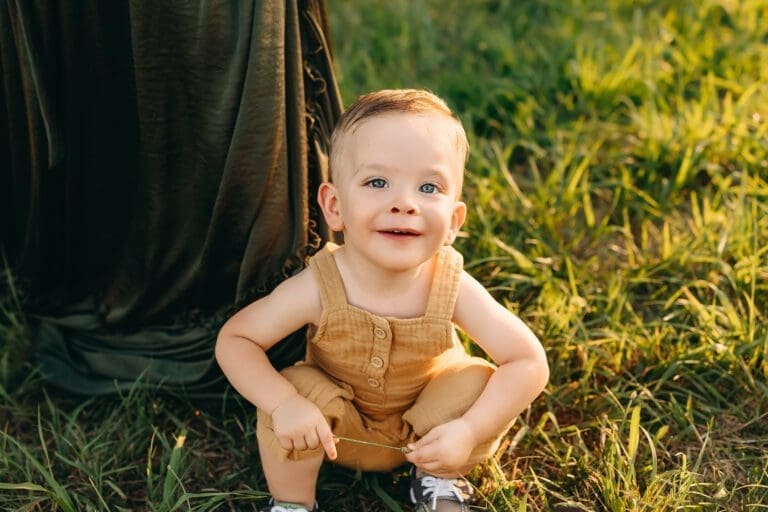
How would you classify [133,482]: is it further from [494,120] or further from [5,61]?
[494,120]

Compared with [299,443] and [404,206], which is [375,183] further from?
[299,443]

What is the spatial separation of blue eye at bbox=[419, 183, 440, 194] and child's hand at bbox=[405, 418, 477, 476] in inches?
19.8

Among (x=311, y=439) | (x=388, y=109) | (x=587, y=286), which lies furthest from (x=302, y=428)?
(x=587, y=286)

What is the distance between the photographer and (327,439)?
203 centimetres

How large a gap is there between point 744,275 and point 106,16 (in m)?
1.87

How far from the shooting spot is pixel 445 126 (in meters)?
2.02

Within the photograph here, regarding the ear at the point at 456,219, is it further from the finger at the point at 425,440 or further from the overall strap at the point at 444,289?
the finger at the point at 425,440

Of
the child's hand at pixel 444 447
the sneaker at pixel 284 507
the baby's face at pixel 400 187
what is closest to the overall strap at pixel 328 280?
the baby's face at pixel 400 187

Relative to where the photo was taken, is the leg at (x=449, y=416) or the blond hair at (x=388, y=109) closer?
the blond hair at (x=388, y=109)

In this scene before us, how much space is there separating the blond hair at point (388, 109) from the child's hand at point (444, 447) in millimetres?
583

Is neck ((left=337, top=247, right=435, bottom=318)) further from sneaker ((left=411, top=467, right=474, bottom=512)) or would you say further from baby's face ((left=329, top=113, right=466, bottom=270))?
sneaker ((left=411, top=467, right=474, bottom=512))

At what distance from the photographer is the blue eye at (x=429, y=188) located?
1998 millimetres

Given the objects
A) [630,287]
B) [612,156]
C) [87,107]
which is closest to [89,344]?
[87,107]

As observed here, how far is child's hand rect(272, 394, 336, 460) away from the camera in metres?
2.03
